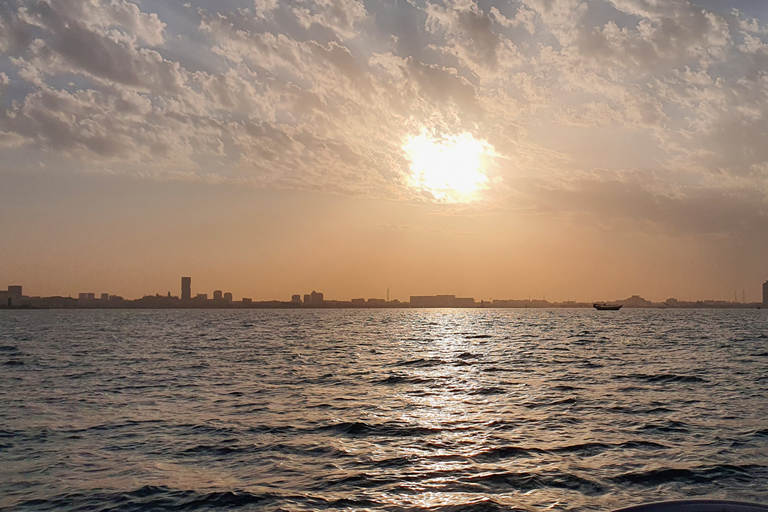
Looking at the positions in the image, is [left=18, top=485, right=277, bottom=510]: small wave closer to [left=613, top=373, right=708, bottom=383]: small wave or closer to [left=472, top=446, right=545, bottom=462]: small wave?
[left=472, top=446, right=545, bottom=462]: small wave

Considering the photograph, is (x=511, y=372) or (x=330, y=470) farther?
(x=511, y=372)

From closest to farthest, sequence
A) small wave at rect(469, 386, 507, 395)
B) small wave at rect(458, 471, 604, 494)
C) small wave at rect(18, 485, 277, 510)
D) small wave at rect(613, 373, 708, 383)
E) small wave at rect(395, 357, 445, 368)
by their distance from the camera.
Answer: small wave at rect(18, 485, 277, 510) < small wave at rect(458, 471, 604, 494) < small wave at rect(469, 386, 507, 395) < small wave at rect(613, 373, 708, 383) < small wave at rect(395, 357, 445, 368)

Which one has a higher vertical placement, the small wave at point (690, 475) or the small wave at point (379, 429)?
the small wave at point (690, 475)

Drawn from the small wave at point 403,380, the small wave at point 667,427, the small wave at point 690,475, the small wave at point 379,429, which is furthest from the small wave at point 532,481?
the small wave at point 403,380

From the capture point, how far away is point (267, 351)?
5603cm

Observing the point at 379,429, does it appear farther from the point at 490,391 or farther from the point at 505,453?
the point at 490,391

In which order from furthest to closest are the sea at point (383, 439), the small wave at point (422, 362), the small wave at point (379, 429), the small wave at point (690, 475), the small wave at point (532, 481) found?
the small wave at point (422, 362)
the small wave at point (379, 429)
the small wave at point (690, 475)
the small wave at point (532, 481)
the sea at point (383, 439)

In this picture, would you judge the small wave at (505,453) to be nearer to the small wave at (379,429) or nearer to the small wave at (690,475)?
the small wave at (690,475)

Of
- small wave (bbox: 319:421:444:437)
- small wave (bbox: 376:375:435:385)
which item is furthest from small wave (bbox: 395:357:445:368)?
small wave (bbox: 319:421:444:437)

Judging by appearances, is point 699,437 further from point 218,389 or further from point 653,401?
point 218,389

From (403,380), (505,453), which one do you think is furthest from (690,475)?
(403,380)

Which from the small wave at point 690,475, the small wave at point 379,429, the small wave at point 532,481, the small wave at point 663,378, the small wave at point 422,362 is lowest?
the small wave at point 422,362

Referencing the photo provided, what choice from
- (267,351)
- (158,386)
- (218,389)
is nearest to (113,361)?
(267,351)

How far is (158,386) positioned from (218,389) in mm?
4096
